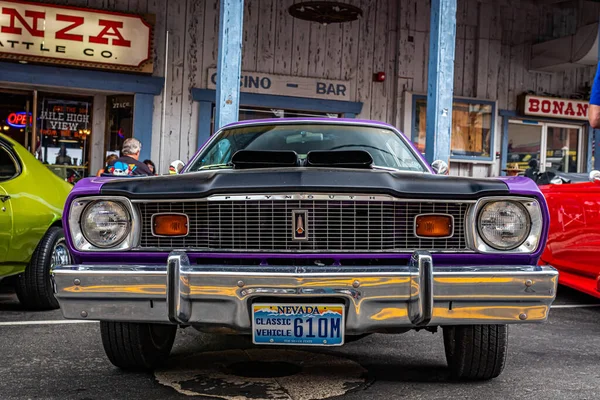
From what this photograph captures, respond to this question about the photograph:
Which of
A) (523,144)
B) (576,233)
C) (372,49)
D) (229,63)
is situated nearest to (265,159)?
(576,233)

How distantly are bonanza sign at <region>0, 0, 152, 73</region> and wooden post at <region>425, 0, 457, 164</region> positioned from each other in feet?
16.2

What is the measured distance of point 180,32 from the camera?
12.1m

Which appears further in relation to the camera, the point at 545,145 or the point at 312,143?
the point at 545,145

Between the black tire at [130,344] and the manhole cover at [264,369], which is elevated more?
→ the black tire at [130,344]

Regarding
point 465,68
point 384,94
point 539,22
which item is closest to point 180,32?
point 384,94

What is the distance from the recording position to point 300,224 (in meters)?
3.00

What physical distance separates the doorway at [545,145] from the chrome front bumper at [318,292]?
1187 centimetres

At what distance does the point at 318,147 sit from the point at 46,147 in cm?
842

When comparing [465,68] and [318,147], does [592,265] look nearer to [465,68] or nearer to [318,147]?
[318,147]

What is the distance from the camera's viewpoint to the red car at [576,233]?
224 inches

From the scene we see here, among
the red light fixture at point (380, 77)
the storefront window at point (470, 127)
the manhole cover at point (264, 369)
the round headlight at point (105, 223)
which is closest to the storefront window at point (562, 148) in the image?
the storefront window at point (470, 127)

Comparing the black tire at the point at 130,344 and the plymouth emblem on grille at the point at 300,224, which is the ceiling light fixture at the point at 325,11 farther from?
the plymouth emblem on grille at the point at 300,224

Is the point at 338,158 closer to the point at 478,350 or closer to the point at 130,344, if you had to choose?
the point at 478,350

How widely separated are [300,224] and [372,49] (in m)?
10.8
